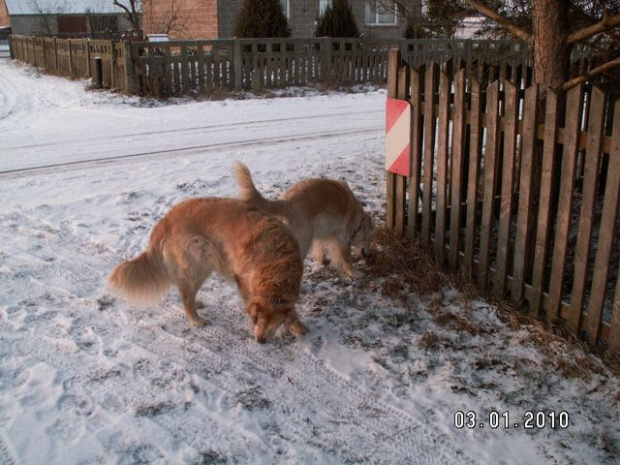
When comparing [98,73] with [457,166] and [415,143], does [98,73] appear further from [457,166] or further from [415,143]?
[457,166]

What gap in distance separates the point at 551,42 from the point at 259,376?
134 inches

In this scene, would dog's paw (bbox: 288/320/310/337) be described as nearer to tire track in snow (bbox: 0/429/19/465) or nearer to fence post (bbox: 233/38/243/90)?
tire track in snow (bbox: 0/429/19/465)

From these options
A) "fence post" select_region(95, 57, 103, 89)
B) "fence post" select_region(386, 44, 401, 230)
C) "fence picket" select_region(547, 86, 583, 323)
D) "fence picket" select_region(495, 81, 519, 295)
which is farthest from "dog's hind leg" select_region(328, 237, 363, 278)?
"fence post" select_region(95, 57, 103, 89)

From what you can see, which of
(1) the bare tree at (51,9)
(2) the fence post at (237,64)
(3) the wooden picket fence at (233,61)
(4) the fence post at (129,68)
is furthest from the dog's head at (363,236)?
(1) the bare tree at (51,9)

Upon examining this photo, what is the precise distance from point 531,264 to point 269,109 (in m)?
9.82

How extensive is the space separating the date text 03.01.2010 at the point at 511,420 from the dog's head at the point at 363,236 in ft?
7.16

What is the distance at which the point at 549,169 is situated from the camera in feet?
13.5

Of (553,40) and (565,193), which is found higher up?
(553,40)

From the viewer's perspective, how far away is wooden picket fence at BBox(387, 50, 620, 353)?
3.85 m

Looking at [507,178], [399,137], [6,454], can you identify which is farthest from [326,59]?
[6,454]

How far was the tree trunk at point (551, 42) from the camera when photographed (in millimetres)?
4566

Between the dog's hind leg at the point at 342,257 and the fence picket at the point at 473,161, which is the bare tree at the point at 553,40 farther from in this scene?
the dog's hind leg at the point at 342,257

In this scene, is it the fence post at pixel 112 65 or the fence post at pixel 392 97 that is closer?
the fence post at pixel 392 97

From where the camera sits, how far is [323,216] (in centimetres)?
508
